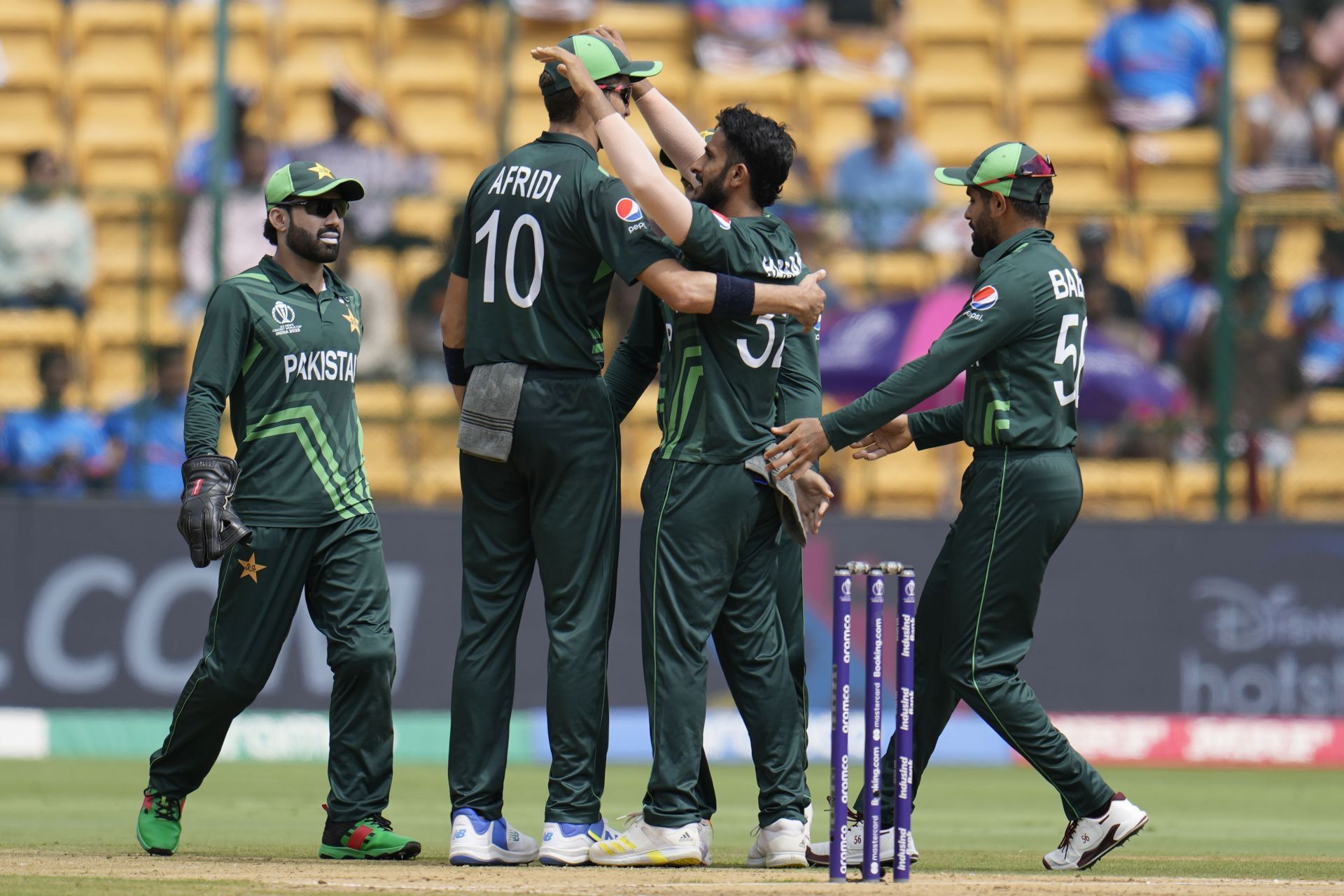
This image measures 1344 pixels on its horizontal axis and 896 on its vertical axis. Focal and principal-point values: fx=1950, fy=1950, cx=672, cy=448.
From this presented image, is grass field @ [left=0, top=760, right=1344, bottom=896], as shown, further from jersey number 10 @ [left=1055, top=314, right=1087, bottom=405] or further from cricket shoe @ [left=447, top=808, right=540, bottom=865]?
jersey number 10 @ [left=1055, top=314, right=1087, bottom=405]

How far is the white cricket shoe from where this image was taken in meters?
6.83

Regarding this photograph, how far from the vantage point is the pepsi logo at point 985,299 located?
6758mm

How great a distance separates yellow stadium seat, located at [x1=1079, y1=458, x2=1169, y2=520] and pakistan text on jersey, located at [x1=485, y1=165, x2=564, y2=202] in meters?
7.14

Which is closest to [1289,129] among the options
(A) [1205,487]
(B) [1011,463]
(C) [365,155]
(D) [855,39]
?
(D) [855,39]

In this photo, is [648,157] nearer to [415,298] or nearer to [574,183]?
[574,183]

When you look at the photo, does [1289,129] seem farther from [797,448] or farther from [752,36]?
[797,448]

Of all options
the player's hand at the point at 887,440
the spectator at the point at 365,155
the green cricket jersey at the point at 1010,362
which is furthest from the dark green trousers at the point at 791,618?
the spectator at the point at 365,155

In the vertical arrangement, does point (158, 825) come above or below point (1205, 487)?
below

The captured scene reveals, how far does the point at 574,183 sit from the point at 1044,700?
272 inches

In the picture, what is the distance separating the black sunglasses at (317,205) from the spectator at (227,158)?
7.04 meters

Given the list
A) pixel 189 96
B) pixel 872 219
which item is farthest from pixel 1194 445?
pixel 189 96

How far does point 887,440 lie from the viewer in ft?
24.2

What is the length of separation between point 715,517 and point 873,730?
1076 millimetres

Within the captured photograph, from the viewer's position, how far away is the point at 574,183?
22.2 feet
